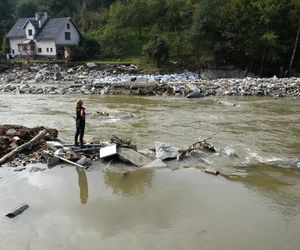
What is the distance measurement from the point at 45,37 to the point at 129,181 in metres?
58.1

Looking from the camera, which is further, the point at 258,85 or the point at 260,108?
the point at 258,85

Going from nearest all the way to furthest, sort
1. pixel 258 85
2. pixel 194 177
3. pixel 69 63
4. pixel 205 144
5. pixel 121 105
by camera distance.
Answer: pixel 194 177 < pixel 205 144 < pixel 121 105 < pixel 258 85 < pixel 69 63

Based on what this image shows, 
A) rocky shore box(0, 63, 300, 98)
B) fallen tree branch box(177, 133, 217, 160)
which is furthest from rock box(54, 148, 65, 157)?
rocky shore box(0, 63, 300, 98)

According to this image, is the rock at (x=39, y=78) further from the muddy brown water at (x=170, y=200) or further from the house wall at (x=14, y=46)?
the muddy brown water at (x=170, y=200)

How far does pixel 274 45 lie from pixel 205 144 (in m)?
32.8

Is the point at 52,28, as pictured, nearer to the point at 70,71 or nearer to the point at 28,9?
the point at 70,71

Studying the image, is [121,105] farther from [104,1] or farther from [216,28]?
[104,1]

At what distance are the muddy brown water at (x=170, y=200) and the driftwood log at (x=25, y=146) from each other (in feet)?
2.32

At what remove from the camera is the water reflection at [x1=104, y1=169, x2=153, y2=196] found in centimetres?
1105

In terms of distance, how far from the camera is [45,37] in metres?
65.2

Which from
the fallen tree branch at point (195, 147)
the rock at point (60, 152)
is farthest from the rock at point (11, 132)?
the fallen tree branch at point (195, 147)

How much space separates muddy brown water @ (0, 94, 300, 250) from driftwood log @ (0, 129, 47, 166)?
708 millimetres

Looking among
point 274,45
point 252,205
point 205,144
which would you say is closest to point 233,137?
point 205,144

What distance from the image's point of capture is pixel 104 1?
8731 centimetres
